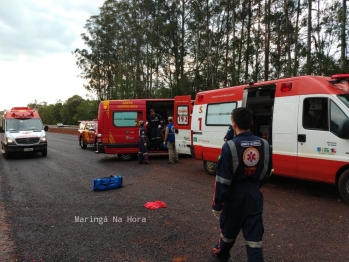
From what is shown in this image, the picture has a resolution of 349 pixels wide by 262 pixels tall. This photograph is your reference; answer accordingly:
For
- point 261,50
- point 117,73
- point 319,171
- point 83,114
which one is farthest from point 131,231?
point 83,114

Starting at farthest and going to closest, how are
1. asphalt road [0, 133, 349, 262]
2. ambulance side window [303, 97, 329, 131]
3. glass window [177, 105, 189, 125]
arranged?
glass window [177, 105, 189, 125]
ambulance side window [303, 97, 329, 131]
asphalt road [0, 133, 349, 262]

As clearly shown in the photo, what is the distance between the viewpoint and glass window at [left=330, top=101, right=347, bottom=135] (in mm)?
5805

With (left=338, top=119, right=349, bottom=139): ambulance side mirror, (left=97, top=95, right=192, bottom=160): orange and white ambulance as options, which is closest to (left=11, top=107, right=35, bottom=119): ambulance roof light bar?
(left=97, top=95, right=192, bottom=160): orange and white ambulance

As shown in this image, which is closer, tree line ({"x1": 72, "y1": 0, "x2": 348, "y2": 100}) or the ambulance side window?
the ambulance side window

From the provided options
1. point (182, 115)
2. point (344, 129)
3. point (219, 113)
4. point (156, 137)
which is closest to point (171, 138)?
point (182, 115)

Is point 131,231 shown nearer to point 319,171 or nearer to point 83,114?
point 319,171

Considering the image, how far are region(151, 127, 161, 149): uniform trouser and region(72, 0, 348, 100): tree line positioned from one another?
32.1ft

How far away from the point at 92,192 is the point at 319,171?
16.5 feet

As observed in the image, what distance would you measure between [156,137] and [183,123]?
2.45 m

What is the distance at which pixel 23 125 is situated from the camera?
15.0 metres

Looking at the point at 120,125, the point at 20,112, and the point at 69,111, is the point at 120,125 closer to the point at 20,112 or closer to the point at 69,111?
the point at 20,112

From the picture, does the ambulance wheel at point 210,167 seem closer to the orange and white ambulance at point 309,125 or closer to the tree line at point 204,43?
the orange and white ambulance at point 309,125

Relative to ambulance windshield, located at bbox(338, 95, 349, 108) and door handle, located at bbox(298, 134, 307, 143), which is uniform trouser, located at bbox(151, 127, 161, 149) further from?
ambulance windshield, located at bbox(338, 95, 349, 108)

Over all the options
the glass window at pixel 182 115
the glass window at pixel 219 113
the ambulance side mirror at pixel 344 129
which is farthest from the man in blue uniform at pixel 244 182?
the glass window at pixel 182 115
